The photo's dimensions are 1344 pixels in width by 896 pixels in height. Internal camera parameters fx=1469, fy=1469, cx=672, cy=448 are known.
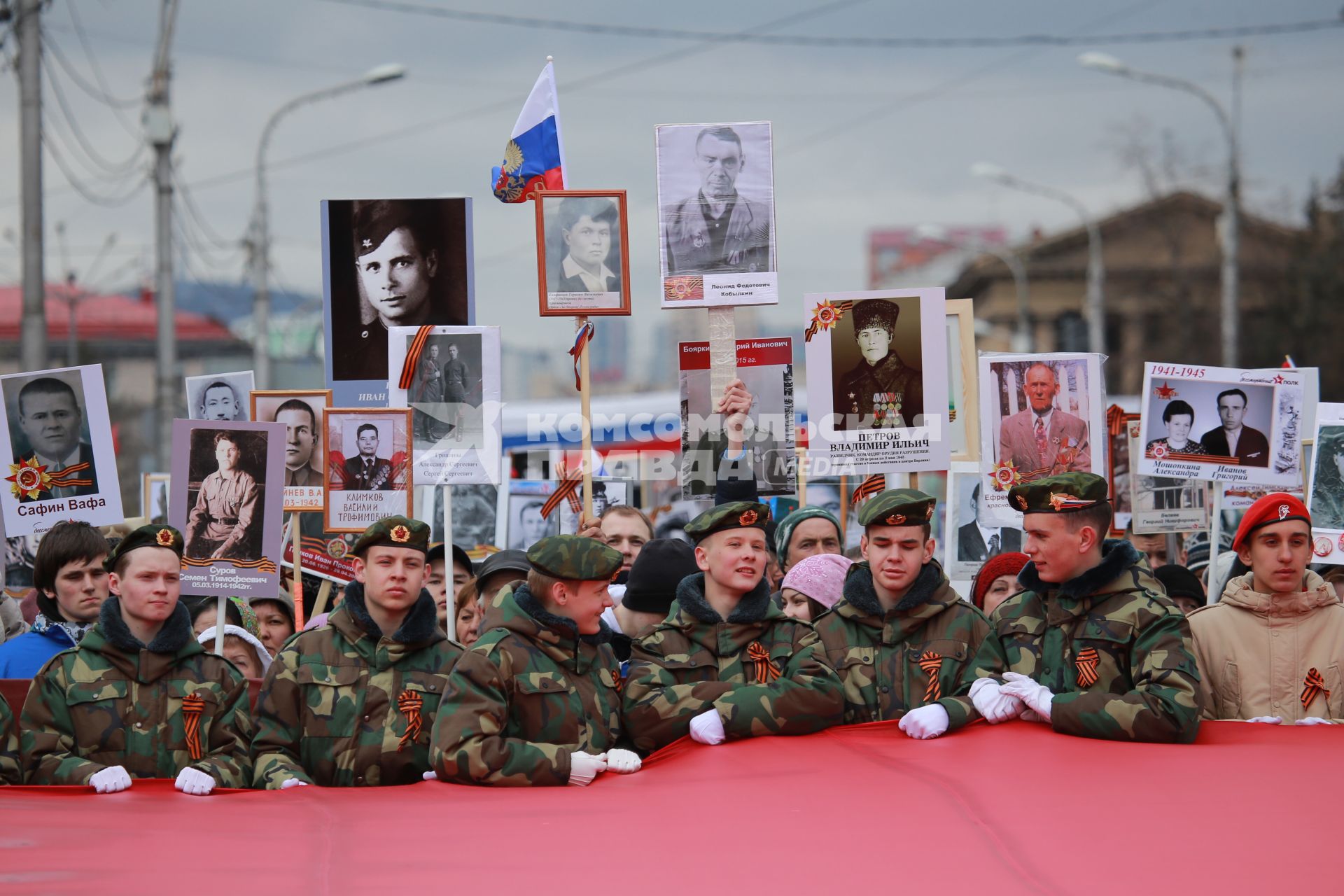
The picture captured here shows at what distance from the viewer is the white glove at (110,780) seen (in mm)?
4660

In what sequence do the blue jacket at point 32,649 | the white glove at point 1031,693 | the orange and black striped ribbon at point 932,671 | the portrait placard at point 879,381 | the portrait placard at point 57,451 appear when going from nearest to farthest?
the white glove at point 1031,693 < the orange and black striped ribbon at point 932,671 < the blue jacket at point 32,649 < the portrait placard at point 879,381 < the portrait placard at point 57,451

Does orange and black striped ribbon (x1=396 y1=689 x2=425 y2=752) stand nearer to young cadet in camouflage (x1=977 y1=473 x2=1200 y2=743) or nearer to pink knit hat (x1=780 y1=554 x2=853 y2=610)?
pink knit hat (x1=780 y1=554 x2=853 y2=610)

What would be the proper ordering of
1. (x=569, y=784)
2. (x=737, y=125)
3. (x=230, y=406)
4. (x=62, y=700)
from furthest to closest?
(x=230, y=406) → (x=737, y=125) → (x=62, y=700) → (x=569, y=784)

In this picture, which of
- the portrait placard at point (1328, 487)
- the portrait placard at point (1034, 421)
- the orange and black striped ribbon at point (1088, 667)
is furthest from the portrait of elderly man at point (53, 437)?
the portrait placard at point (1328, 487)

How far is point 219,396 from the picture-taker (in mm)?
8742

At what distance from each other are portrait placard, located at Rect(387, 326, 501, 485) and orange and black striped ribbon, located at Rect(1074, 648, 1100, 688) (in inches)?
131

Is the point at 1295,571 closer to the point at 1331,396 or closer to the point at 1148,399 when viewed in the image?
the point at 1148,399

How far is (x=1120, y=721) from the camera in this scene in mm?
4648

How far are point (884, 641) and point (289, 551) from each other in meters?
4.80

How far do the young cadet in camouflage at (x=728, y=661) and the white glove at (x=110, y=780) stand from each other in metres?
1.64

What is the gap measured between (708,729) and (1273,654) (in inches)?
87.5

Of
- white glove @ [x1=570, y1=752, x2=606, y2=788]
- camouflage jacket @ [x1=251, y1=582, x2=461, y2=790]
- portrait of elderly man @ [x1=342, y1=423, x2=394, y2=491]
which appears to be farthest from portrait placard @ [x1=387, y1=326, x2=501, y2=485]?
white glove @ [x1=570, y1=752, x2=606, y2=788]

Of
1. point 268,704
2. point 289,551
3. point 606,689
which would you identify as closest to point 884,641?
point 606,689

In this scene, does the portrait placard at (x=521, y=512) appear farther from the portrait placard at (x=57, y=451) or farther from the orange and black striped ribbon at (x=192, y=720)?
the orange and black striped ribbon at (x=192, y=720)
